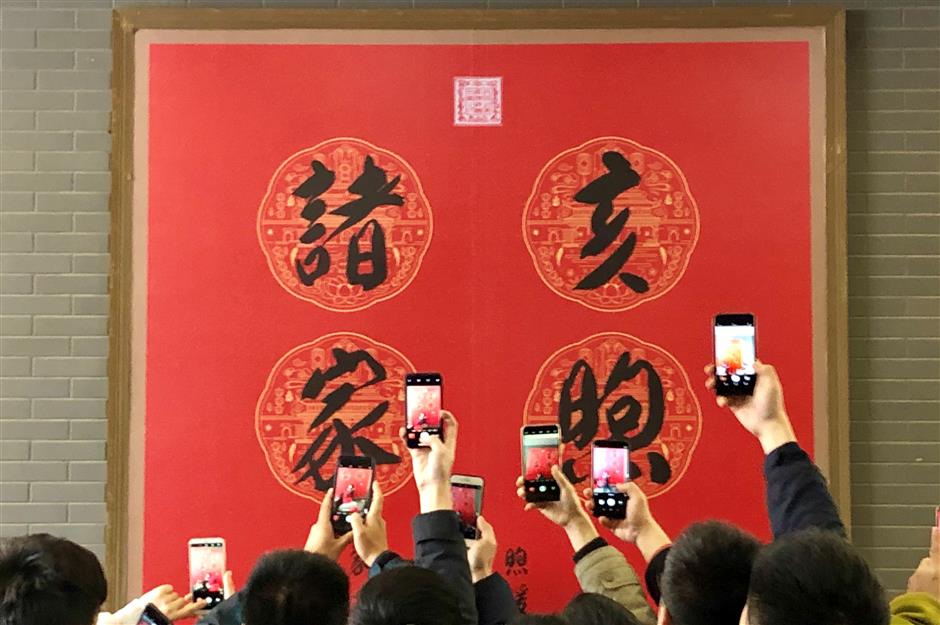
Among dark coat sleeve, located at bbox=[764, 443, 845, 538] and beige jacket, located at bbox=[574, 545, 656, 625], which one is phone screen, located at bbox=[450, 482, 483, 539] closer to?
beige jacket, located at bbox=[574, 545, 656, 625]

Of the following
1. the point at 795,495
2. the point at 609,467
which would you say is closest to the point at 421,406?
the point at 609,467

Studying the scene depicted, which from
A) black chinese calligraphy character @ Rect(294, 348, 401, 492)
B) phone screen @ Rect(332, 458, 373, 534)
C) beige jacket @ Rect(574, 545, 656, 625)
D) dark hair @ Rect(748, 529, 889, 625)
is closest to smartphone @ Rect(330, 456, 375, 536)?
phone screen @ Rect(332, 458, 373, 534)

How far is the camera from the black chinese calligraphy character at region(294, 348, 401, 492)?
9.99 feet

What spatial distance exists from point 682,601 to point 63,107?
255 cm

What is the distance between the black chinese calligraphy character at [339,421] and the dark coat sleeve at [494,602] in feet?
3.44

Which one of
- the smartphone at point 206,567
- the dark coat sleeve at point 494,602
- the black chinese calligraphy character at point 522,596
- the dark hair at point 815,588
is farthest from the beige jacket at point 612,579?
the smartphone at point 206,567

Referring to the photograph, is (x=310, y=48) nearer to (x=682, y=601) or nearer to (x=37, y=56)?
(x=37, y=56)

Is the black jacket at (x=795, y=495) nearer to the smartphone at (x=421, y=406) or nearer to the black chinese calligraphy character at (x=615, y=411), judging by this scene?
the smartphone at (x=421, y=406)

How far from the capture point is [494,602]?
1.99m

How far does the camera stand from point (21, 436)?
3.09 metres

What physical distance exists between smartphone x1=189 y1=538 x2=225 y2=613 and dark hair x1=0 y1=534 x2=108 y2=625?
1.15 meters

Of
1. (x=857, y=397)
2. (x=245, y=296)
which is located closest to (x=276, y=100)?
Result: (x=245, y=296)

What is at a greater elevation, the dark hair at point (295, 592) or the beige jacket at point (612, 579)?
the dark hair at point (295, 592)

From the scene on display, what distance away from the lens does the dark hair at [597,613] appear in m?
1.34
